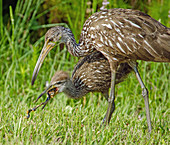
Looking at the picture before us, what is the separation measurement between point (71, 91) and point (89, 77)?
0.32m

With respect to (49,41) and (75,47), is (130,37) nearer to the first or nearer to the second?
(75,47)

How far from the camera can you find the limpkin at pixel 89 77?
4.61 meters

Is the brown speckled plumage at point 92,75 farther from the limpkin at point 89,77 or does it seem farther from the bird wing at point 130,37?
the bird wing at point 130,37

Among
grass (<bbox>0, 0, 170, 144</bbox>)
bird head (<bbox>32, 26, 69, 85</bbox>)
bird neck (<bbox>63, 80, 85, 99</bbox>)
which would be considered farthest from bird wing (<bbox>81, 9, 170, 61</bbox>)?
grass (<bbox>0, 0, 170, 144</bbox>)

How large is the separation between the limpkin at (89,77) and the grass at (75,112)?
0.91 feet

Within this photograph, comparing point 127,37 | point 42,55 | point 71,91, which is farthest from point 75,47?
point 127,37

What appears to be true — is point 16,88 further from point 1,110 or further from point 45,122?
point 45,122

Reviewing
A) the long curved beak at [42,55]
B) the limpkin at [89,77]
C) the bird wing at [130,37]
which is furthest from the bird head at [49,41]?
the bird wing at [130,37]

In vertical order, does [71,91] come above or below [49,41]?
below

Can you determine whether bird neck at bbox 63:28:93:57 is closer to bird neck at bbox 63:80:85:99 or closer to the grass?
bird neck at bbox 63:80:85:99

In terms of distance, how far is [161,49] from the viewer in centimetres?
416

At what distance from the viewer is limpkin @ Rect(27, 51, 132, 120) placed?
4.61 metres

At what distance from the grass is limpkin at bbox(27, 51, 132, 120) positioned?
278 mm

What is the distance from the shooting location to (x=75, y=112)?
4602 mm
